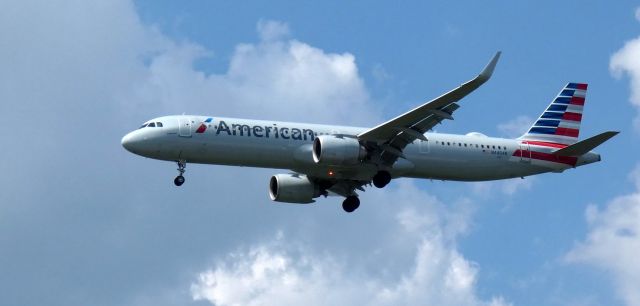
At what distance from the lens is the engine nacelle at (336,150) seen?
66875mm

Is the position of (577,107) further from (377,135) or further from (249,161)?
(249,161)

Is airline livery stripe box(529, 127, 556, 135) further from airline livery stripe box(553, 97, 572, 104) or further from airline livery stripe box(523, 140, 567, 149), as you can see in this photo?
airline livery stripe box(553, 97, 572, 104)

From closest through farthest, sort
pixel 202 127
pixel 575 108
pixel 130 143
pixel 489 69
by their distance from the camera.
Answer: pixel 489 69
pixel 202 127
pixel 130 143
pixel 575 108

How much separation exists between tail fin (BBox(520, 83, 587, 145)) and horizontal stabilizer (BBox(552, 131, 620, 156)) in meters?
2.47

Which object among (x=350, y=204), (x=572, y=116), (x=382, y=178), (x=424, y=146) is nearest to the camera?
(x=382, y=178)

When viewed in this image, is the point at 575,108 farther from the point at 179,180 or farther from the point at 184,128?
the point at 179,180

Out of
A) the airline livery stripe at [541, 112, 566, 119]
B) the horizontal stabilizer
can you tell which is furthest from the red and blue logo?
the airline livery stripe at [541, 112, 566, 119]

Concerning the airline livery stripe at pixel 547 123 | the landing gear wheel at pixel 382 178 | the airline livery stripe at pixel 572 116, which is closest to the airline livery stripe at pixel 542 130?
the airline livery stripe at pixel 547 123

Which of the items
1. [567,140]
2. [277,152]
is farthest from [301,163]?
[567,140]

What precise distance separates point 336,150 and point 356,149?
1.27 meters

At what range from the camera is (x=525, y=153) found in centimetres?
7406

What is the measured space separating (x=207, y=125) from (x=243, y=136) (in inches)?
73.7

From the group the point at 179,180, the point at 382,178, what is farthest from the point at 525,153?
the point at 179,180

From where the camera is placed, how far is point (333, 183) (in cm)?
7456
